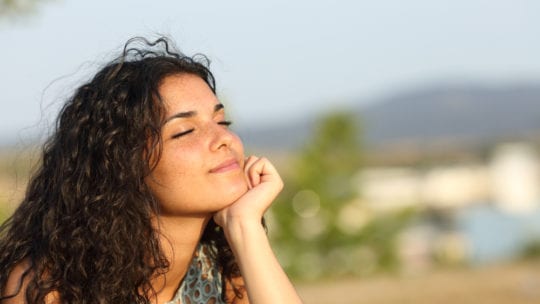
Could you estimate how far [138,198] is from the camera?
10.1ft

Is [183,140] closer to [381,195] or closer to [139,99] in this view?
[139,99]

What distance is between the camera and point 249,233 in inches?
122

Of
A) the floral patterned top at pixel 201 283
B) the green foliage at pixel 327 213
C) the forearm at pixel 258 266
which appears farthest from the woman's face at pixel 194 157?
the green foliage at pixel 327 213

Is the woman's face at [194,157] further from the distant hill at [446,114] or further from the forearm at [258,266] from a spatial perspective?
the distant hill at [446,114]

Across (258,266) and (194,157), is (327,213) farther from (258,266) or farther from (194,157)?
(194,157)

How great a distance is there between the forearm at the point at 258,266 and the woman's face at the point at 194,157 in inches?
4.2

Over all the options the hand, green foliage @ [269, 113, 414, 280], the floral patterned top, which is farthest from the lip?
green foliage @ [269, 113, 414, 280]

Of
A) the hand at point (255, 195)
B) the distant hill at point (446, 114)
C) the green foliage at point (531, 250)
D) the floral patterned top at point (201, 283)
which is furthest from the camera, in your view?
the distant hill at point (446, 114)

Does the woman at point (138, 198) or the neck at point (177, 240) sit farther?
the neck at point (177, 240)

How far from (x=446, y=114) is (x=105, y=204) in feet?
571

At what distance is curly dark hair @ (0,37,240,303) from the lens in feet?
10.0

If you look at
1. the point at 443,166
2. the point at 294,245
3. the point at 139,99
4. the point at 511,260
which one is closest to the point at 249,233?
the point at 139,99

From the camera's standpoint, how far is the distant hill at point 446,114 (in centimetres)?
14838

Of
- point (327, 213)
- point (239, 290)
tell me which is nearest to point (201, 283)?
point (239, 290)
